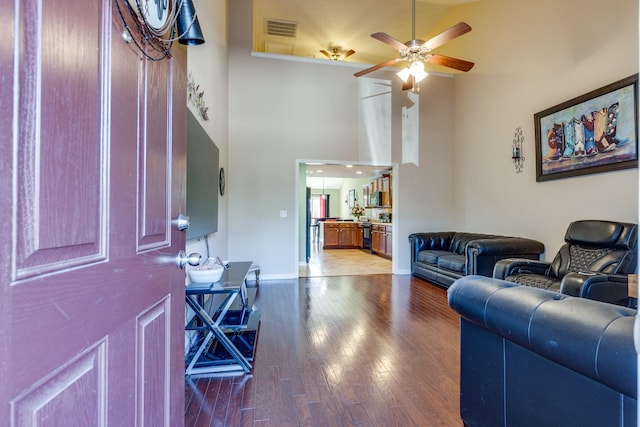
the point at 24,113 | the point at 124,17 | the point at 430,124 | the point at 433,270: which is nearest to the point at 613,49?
the point at 430,124

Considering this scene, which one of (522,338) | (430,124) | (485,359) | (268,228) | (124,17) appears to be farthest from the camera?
(430,124)

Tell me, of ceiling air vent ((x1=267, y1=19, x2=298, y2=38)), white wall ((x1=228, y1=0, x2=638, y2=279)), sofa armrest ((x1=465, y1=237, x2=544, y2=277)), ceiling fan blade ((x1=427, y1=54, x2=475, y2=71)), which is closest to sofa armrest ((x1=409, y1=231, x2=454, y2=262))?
white wall ((x1=228, y1=0, x2=638, y2=279))

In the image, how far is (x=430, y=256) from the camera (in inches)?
197

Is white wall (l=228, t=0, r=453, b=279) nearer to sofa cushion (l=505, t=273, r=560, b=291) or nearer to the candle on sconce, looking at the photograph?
the candle on sconce

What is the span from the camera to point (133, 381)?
2.68 feet

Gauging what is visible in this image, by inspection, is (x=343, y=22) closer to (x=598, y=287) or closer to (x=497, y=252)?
(x=497, y=252)

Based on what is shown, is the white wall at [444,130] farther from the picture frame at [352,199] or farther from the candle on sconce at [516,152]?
the picture frame at [352,199]

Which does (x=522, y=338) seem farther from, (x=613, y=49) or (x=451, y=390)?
(x=613, y=49)

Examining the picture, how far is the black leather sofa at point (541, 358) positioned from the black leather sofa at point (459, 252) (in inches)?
112

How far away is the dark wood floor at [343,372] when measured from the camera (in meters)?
1.75

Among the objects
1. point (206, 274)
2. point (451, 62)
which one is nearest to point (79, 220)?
point (206, 274)

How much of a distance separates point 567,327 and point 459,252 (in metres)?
4.27

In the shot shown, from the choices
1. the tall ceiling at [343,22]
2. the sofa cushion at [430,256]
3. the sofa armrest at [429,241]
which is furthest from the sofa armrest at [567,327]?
the tall ceiling at [343,22]

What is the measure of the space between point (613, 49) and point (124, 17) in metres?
4.44
